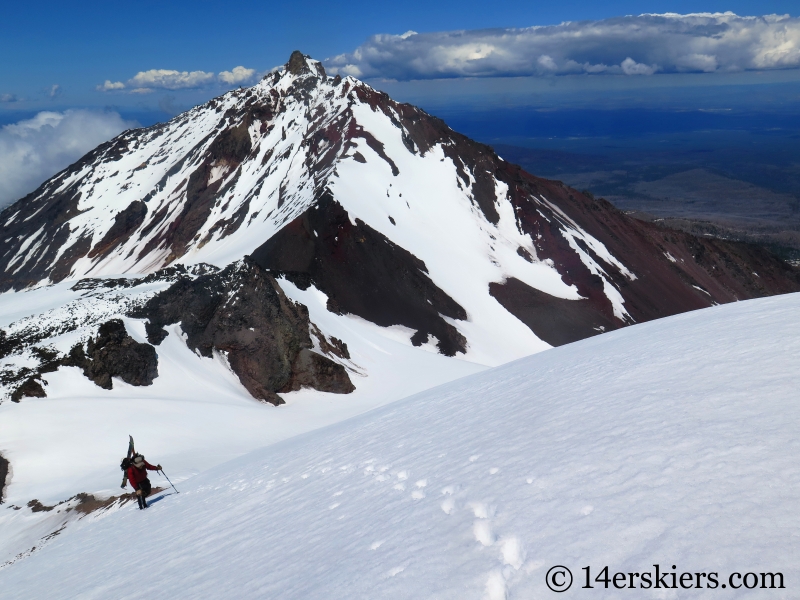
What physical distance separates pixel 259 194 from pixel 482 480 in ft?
261

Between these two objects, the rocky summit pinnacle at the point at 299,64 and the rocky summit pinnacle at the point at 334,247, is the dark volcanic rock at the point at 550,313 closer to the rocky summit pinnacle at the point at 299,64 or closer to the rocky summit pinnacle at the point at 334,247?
the rocky summit pinnacle at the point at 334,247

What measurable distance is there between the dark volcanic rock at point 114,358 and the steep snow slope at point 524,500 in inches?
530

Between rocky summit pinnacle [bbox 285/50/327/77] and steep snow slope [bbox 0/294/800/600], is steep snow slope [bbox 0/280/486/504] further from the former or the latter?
rocky summit pinnacle [bbox 285/50/327/77]

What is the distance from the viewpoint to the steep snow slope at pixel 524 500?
211 inches

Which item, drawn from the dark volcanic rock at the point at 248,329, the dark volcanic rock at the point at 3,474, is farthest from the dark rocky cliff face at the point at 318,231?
the dark volcanic rock at the point at 3,474

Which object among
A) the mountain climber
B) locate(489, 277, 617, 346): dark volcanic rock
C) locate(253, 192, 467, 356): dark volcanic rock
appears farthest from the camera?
locate(489, 277, 617, 346): dark volcanic rock

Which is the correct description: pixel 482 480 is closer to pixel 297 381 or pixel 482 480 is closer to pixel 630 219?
pixel 297 381

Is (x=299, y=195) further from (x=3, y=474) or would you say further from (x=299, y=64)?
(x=3, y=474)

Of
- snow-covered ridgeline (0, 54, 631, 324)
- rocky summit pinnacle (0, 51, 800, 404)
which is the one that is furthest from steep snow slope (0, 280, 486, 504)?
snow-covered ridgeline (0, 54, 631, 324)

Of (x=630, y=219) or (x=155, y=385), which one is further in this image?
(x=630, y=219)

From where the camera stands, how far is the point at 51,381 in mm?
24016

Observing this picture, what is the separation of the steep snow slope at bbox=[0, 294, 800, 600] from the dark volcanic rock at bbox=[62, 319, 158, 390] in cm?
1347

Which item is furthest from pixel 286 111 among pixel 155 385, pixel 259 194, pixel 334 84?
pixel 155 385

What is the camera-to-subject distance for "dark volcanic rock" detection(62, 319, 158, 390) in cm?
2533
